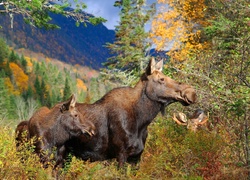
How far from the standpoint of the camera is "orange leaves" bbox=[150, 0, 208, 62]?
22889mm

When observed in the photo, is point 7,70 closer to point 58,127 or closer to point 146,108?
point 58,127

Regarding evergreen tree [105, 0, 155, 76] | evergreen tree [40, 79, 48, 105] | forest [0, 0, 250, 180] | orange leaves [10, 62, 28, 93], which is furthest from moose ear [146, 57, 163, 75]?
orange leaves [10, 62, 28, 93]

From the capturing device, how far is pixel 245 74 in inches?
324

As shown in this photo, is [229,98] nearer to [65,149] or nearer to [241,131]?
[241,131]

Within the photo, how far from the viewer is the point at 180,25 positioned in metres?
24.0

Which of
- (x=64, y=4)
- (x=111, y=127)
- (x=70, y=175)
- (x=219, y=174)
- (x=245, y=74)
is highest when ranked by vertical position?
(x=64, y=4)

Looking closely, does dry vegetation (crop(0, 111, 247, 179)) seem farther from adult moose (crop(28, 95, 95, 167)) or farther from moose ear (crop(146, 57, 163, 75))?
moose ear (crop(146, 57, 163, 75))

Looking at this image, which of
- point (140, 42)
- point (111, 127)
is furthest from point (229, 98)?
point (140, 42)

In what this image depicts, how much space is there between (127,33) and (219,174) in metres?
26.0

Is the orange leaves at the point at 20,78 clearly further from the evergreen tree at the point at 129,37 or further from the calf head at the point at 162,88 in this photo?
the calf head at the point at 162,88

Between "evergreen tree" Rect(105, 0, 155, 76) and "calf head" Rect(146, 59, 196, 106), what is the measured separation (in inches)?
943

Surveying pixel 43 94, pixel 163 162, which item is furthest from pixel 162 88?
pixel 43 94

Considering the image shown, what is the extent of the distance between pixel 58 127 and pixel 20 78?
5377 inches

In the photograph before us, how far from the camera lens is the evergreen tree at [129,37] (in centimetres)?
3200
